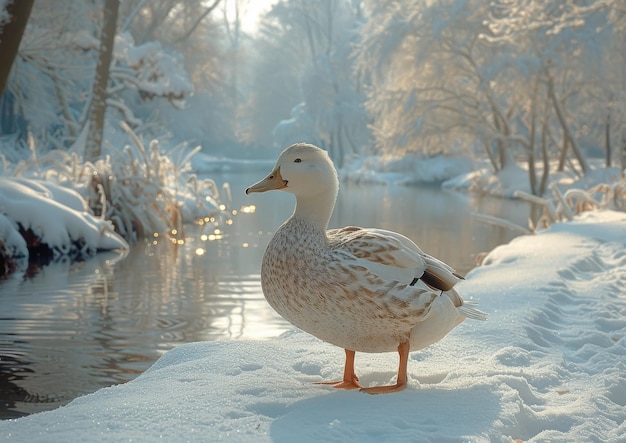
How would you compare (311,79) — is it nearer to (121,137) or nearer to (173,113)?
→ (173,113)

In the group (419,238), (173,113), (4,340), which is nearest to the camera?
(4,340)

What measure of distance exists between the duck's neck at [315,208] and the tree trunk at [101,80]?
12.9 m

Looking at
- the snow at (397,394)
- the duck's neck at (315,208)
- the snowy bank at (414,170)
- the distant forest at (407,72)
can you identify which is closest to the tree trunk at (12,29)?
the snow at (397,394)

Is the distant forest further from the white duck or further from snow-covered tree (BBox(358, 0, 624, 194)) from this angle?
the white duck

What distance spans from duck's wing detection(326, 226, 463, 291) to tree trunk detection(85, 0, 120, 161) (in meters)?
13.1

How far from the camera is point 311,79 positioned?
1686 inches

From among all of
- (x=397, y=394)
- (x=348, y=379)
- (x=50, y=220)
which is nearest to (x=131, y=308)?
(x=50, y=220)

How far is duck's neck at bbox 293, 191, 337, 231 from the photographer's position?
10.7ft

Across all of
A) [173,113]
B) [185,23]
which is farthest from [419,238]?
[173,113]

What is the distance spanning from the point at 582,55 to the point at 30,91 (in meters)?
16.4

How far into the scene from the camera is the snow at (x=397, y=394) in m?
2.51

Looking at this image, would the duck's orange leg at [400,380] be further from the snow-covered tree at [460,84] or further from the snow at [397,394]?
the snow-covered tree at [460,84]

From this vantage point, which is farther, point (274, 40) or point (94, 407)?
point (274, 40)

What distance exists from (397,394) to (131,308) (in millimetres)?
4424
